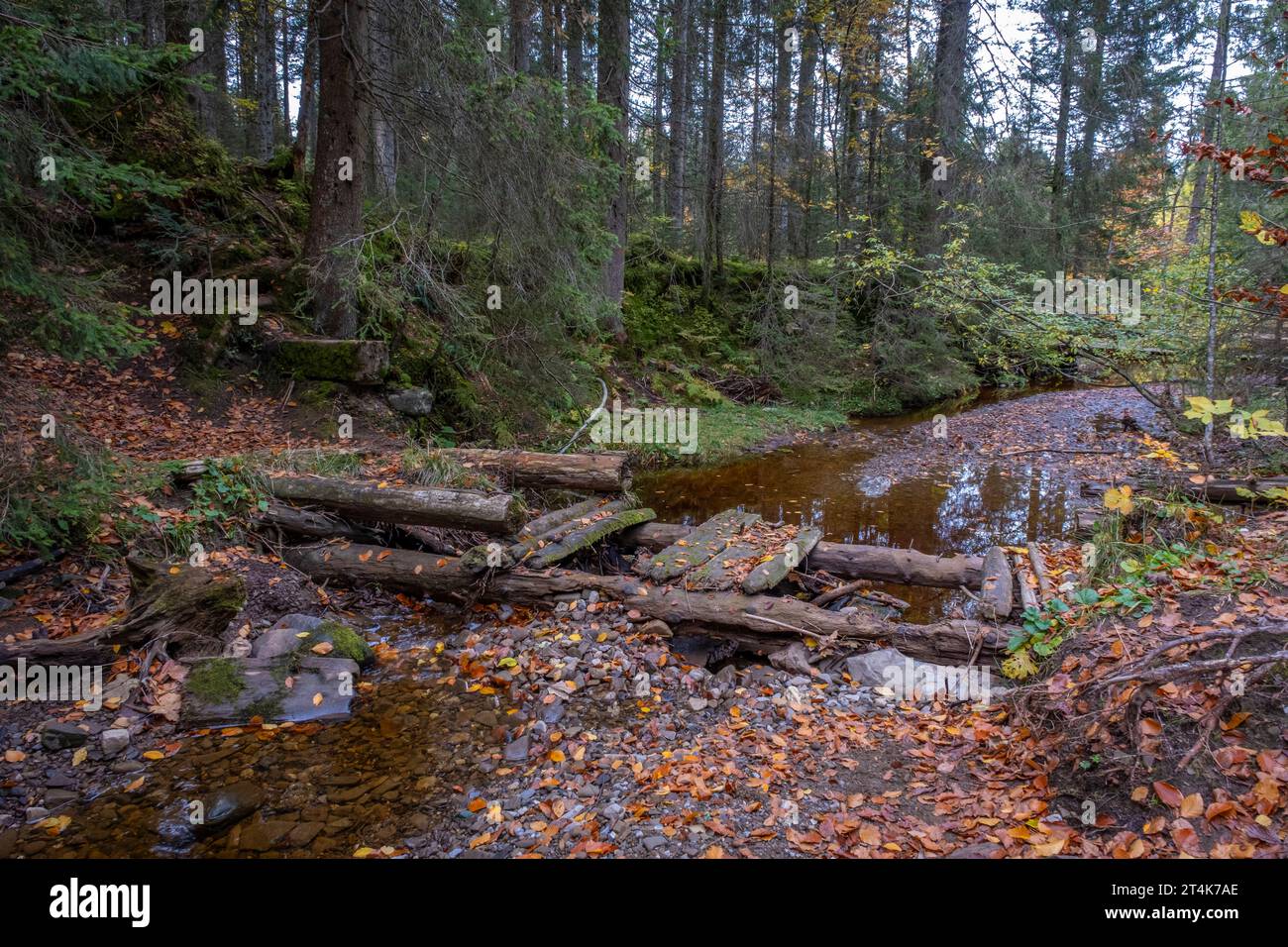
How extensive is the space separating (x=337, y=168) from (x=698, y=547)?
7419 millimetres

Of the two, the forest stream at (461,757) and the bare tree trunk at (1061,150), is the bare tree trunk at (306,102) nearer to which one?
the forest stream at (461,757)

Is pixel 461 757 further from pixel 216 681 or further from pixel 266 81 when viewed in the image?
pixel 266 81

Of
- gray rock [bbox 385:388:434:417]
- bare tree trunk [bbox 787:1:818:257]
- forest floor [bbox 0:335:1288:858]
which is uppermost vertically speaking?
bare tree trunk [bbox 787:1:818:257]

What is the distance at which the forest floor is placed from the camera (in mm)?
3057

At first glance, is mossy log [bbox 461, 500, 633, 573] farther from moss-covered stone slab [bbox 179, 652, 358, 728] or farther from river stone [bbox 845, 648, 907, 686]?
river stone [bbox 845, 648, 907, 686]

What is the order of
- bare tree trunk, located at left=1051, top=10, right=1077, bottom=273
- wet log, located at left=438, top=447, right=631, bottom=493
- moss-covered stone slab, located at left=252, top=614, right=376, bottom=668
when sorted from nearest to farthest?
moss-covered stone slab, located at left=252, top=614, right=376, bottom=668
wet log, located at left=438, top=447, right=631, bottom=493
bare tree trunk, located at left=1051, top=10, right=1077, bottom=273

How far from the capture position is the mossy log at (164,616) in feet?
14.5

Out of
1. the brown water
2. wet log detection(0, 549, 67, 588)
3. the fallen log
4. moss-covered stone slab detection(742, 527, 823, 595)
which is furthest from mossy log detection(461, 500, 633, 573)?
wet log detection(0, 549, 67, 588)

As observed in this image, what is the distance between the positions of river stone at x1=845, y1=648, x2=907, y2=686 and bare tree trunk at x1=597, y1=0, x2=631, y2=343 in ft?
25.4

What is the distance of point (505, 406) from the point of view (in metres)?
10.3

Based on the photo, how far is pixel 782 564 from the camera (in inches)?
245

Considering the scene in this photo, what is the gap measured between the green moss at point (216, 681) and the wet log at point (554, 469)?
328cm

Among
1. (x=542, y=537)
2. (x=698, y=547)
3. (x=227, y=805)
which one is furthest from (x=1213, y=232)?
(x=227, y=805)
